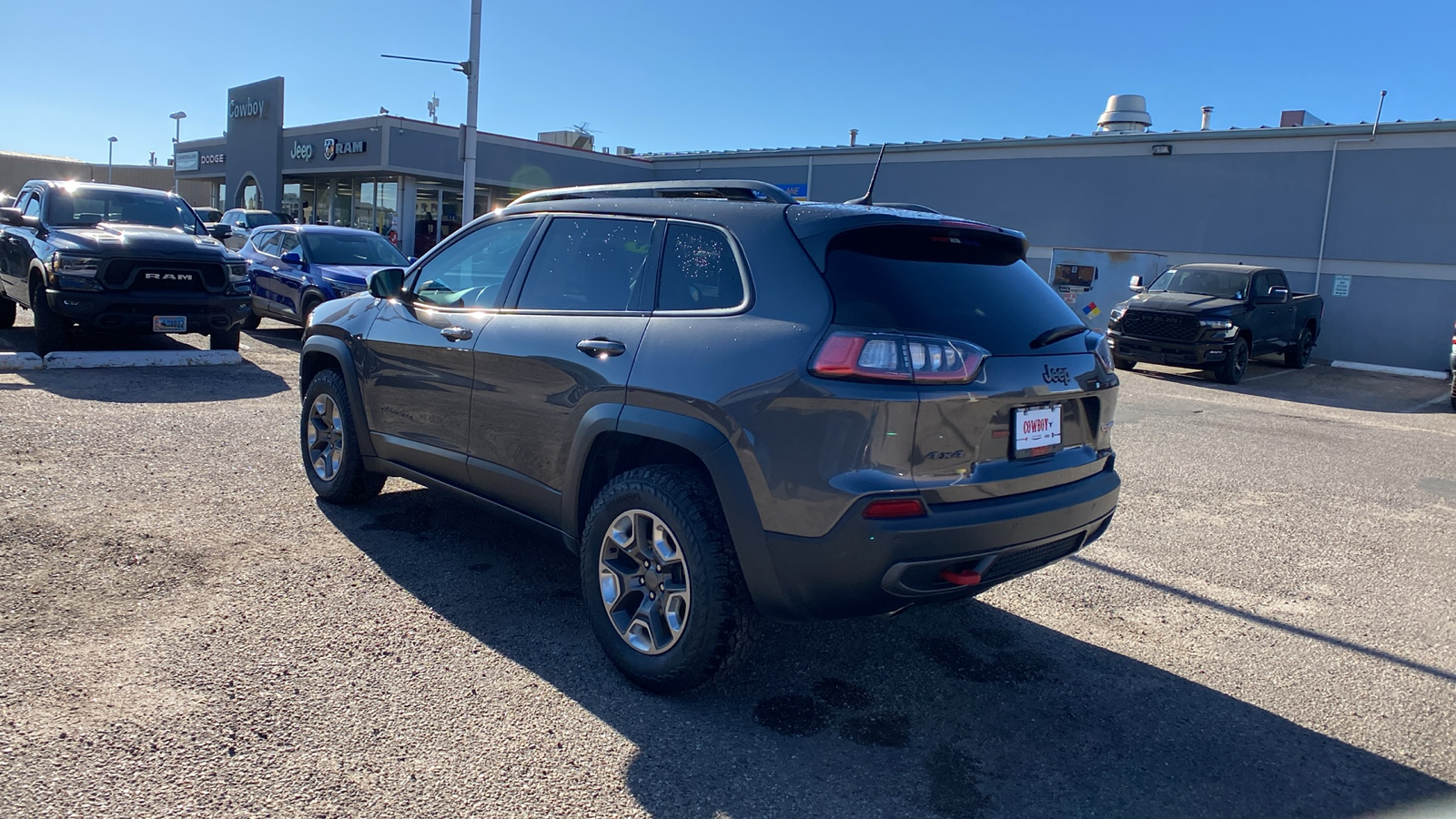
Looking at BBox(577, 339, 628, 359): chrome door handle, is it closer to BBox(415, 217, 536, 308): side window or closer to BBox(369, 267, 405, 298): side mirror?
BBox(415, 217, 536, 308): side window

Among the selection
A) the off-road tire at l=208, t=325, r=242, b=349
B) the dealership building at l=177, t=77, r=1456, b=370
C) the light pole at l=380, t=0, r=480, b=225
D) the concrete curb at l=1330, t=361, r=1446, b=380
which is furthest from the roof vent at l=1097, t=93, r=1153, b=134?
the off-road tire at l=208, t=325, r=242, b=349

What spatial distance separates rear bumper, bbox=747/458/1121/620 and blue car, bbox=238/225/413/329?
1019cm

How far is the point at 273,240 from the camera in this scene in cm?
1356

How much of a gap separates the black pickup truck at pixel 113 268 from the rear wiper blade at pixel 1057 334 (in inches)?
369

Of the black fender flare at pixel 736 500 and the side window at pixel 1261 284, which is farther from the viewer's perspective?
the side window at pixel 1261 284

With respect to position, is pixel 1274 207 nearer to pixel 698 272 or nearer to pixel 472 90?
pixel 472 90

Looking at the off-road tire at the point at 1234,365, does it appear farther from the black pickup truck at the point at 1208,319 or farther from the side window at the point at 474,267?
the side window at the point at 474,267

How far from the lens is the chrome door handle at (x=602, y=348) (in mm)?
3592

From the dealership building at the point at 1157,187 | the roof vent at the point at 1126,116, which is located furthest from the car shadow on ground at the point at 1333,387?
the roof vent at the point at 1126,116

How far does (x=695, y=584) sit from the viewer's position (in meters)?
3.23

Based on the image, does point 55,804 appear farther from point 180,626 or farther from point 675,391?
point 675,391

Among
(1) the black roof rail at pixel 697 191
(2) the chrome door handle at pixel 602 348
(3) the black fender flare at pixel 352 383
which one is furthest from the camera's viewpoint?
(3) the black fender flare at pixel 352 383

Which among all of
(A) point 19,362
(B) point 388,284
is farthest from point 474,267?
(A) point 19,362

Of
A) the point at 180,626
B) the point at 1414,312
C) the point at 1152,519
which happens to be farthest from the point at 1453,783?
the point at 1414,312
